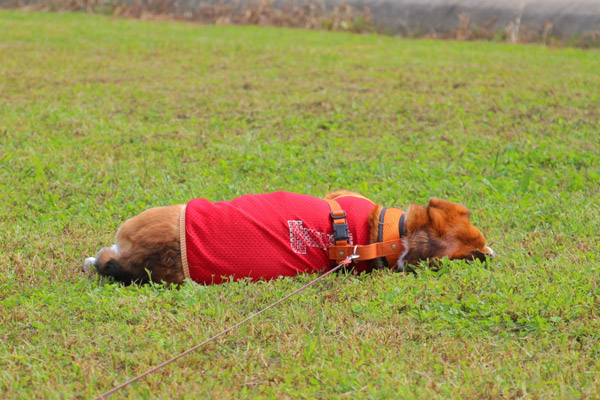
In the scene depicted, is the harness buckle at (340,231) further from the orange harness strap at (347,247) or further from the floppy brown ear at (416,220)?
the floppy brown ear at (416,220)

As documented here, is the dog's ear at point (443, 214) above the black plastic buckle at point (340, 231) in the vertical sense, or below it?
above

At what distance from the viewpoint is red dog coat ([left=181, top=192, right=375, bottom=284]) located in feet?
Answer: 11.7

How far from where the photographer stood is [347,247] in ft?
12.2

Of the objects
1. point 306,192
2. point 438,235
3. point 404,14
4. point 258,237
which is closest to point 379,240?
point 438,235

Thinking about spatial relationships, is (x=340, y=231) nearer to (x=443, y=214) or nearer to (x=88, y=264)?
(x=443, y=214)

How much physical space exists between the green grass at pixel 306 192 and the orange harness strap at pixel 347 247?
158 mm

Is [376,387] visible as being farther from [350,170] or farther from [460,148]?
[460,148]

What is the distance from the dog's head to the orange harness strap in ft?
0.32

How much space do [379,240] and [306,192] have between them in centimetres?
177

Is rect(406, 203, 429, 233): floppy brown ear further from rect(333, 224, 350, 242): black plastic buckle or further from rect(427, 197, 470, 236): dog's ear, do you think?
rect(333, 224, 350, 242): black plastic buckle

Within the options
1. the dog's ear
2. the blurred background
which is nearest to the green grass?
the dog's ear

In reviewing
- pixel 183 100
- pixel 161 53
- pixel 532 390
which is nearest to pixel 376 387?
pixel 532 390

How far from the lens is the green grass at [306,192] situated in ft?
9.77

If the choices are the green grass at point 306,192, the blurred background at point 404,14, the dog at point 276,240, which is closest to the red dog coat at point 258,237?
the dog at point 276,240
